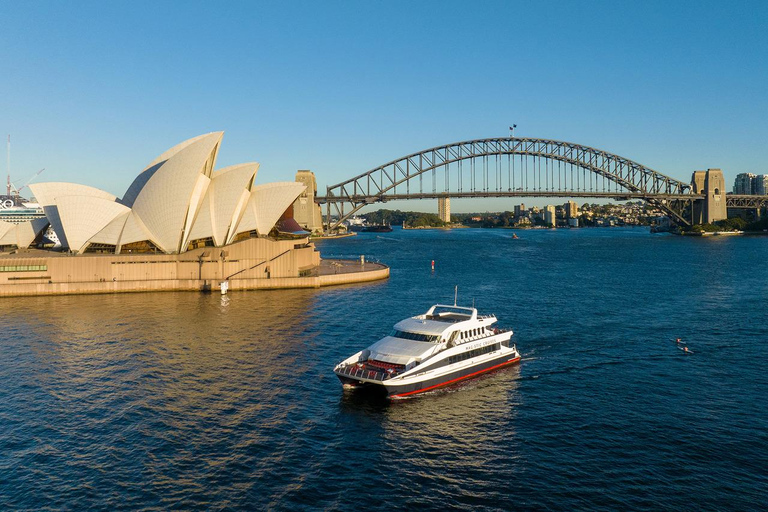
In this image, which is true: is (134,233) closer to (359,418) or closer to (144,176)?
(144,176)

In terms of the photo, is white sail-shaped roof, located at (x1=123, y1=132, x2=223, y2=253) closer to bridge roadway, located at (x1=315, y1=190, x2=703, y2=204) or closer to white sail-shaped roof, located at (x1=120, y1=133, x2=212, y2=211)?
white sail-shaped roof, located at (x1=120, y1=133, x2=212, y2=211)

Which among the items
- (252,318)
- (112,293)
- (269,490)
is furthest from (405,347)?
(112,293)

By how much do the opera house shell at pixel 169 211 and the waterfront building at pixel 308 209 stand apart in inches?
4437

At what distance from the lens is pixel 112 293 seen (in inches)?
2188

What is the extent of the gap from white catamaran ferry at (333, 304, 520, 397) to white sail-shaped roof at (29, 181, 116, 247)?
49950mm

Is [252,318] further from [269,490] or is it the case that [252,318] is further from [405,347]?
[269,490]

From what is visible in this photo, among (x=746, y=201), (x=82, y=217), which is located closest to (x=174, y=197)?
(x=82, y=217)

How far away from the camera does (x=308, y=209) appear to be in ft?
Result: 593

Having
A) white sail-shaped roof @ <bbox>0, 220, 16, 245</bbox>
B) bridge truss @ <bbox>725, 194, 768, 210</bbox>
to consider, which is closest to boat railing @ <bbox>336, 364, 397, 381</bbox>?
white sail-shaped roof @ <bbox>0, 220, 16, 245</bbox>

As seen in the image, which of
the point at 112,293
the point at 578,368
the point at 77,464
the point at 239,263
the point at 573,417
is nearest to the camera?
the point at 77,464

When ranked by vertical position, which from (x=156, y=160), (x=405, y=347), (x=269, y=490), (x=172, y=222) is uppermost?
(x=156, y=160)

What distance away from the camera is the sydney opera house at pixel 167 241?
183 ft

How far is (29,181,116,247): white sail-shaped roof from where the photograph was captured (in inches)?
2539

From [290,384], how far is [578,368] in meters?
15.0
